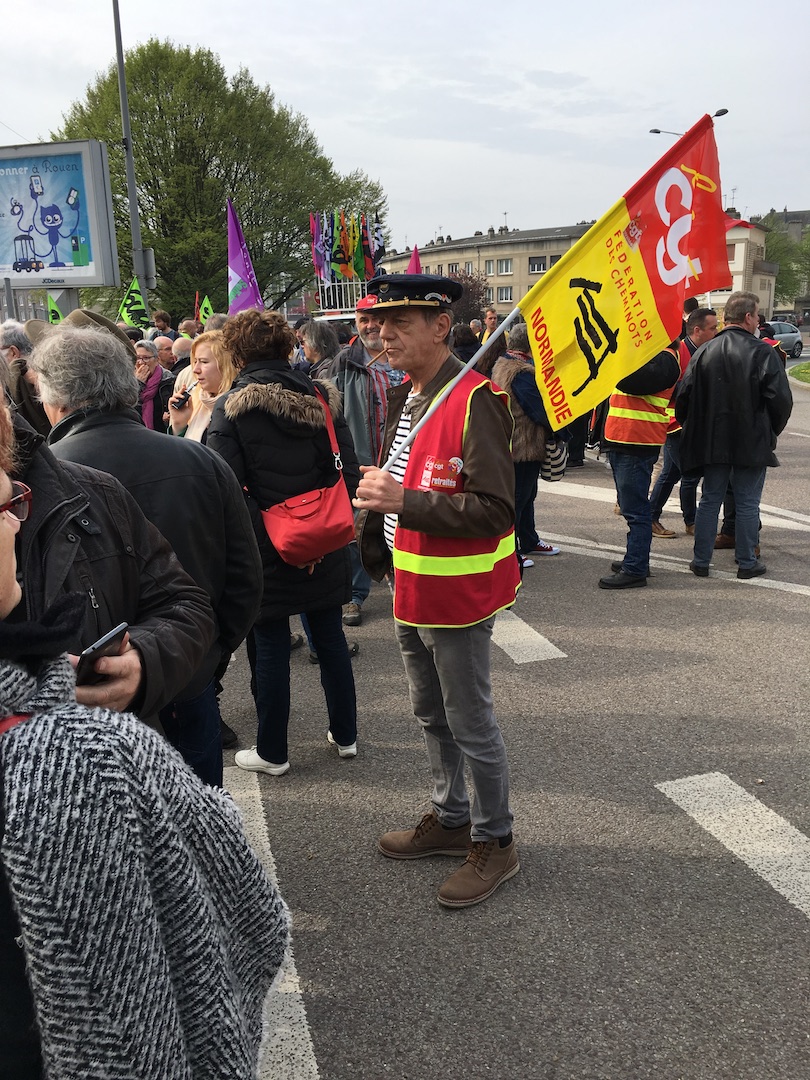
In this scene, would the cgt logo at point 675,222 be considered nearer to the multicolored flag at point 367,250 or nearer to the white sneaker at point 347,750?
the white sneaker at point 347,750

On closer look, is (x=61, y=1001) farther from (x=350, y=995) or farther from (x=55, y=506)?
(x=350, y=995)

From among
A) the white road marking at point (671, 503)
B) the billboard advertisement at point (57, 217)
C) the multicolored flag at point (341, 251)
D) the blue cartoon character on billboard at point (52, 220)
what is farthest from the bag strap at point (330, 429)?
the multicolored flag at point (341, 251)

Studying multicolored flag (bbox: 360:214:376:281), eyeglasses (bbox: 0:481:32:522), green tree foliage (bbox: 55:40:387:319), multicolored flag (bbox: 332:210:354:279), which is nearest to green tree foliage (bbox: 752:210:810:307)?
green tree foliage (bbox: 55:40:387:319)

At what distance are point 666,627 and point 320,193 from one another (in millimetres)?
38223

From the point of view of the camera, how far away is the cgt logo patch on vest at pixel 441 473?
2.81m

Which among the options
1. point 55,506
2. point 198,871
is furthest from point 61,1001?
point 55,506

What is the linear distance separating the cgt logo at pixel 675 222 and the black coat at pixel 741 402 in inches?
143

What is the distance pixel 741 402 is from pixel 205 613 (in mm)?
5628

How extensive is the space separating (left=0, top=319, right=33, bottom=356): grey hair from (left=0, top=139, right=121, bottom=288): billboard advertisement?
45.7 ft

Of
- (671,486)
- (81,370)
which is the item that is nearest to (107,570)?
(81,370)

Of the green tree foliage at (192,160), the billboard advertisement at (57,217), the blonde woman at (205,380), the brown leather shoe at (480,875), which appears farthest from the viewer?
the green tree foliage at (192,160)

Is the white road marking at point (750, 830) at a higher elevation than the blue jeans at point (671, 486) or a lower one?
lower

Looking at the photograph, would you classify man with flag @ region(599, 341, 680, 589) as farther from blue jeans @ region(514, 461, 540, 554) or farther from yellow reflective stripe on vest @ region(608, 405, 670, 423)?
blue jeans @ region(514, 461, 540, 554)

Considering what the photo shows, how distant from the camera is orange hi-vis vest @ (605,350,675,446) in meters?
6.51
